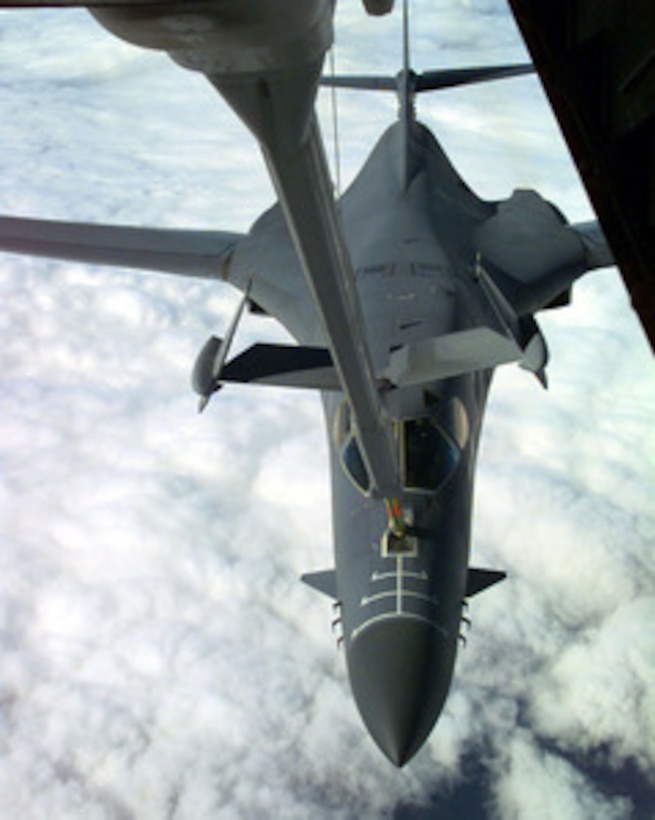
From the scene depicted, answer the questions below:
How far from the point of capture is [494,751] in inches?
6004

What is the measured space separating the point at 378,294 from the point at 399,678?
7137mm

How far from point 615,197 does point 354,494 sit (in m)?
10.9

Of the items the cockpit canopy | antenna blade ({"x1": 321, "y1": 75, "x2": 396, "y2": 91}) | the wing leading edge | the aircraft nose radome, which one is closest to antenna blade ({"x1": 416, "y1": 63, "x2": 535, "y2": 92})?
antenna blade ({"x1": 321, "y1": 75, "x2": 396, "y2": 91})

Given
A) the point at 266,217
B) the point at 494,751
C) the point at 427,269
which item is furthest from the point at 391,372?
the point at 494,751

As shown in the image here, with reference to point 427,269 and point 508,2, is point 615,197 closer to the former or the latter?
point 508,2

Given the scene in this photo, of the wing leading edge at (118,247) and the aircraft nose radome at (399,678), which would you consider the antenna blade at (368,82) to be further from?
the aircraft nose radome at (399,678)

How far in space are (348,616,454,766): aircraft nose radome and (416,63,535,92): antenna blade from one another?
1787cm

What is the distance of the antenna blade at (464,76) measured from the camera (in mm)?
25156

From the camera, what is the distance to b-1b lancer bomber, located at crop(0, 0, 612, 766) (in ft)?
14.8

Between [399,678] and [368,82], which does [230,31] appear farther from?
[368,82]

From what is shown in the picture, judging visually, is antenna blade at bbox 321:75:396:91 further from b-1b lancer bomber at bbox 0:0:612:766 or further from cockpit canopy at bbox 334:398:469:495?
cockpit canopy at bbox 334:398:469:495

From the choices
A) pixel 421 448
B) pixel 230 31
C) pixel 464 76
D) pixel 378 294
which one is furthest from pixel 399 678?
pixel 464 76

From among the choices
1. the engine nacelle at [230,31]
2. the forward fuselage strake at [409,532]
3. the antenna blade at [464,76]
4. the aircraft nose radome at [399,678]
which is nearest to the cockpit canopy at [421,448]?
the forward fuselage strake at [409,532]

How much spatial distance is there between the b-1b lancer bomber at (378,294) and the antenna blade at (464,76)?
0.20ft
